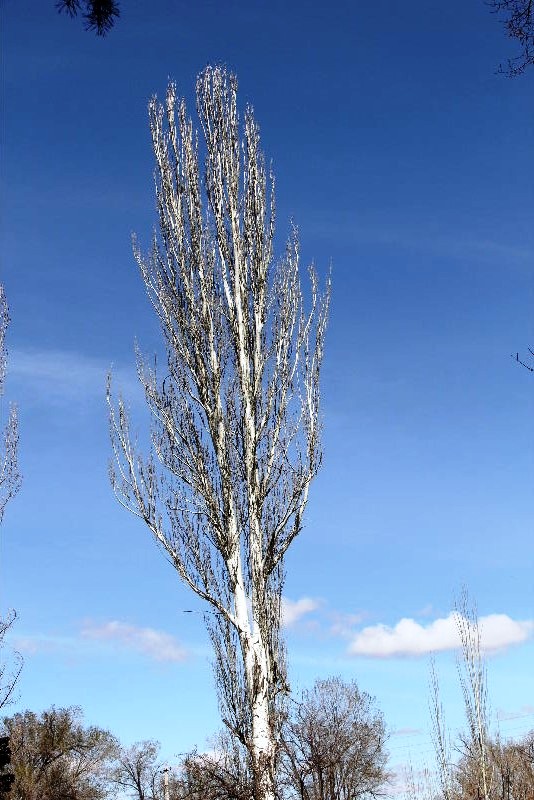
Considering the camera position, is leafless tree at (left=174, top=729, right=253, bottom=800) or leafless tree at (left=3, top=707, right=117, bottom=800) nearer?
leafless tree at (left=174, top=729, right=253, bottom=800)

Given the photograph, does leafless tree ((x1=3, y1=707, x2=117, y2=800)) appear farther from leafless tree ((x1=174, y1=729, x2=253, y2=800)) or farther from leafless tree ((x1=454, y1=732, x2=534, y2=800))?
leafless tree ((x1=174, y1=729, x2=253, y2=800))

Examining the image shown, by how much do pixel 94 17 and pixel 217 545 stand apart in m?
7.62

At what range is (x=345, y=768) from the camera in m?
30.1

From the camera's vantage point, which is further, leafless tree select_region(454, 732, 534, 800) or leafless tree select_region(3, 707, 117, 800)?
leafless tree select_region(3, 707, 117, 800)

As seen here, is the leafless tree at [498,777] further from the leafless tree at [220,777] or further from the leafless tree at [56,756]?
the leafless tree at [56,756]

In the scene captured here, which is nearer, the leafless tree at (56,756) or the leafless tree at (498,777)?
the leafless tree at (498,777)

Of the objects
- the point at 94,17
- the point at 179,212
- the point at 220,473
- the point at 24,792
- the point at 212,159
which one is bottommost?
the point at 24,792

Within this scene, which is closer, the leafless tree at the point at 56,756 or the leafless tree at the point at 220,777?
the leafless tree at the point at 220,777

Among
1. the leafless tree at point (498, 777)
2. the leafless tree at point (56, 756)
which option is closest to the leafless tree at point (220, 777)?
the leafless tree at point (498, 777)

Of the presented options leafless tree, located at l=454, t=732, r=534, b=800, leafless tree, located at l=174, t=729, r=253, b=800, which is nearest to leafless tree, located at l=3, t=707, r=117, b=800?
leafless tree, located at l=454, t=732, r=534, b=800

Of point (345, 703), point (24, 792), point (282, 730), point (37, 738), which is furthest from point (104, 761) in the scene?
point (282, 730)

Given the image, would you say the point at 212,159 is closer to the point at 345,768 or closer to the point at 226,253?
the point at 226,253

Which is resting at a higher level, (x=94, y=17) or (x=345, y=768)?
(x=94, y=17)

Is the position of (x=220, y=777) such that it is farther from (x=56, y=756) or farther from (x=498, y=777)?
(x=56, y=756)
